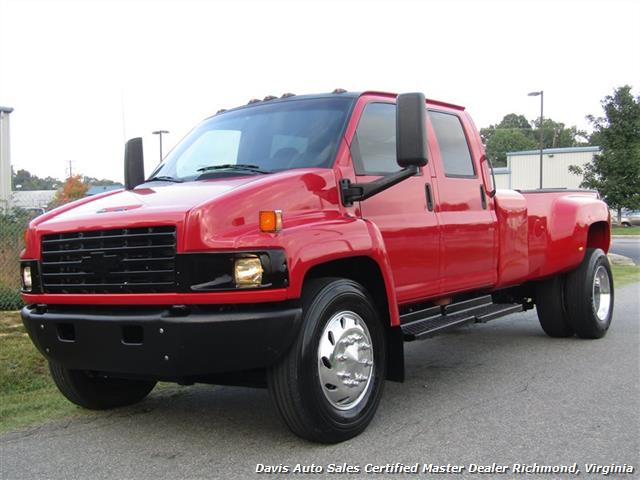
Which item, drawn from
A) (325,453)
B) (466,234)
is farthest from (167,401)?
(466,234)

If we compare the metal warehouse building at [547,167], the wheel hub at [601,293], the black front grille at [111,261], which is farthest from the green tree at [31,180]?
the black front grille at [111,261]

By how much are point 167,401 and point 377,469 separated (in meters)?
2.14

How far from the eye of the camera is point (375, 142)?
16.4 ft

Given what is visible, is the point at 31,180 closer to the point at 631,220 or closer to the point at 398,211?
the point at 631,220

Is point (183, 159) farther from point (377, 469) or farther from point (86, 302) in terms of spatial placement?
point (377, 469)

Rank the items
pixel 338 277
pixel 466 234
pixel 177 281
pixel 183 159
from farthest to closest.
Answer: pixel 466 234, pixel 183 159, pixel 338 277, pixel 177 281

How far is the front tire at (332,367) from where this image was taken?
392 centimetres

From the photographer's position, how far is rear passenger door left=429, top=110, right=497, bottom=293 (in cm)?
544

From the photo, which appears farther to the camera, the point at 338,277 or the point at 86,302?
the point at 338,277

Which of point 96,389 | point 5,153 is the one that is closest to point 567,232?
point 96,389

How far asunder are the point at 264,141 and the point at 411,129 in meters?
1.15

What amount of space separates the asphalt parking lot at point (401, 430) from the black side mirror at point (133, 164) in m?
1.67

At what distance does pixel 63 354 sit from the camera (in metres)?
4.13

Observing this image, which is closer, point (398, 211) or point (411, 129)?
point (411, 129)
